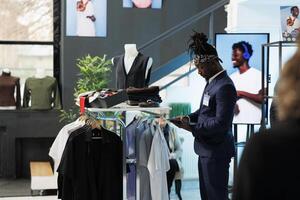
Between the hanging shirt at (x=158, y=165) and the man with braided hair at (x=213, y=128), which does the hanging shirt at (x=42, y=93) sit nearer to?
the hanging shirt at (x=158, y=165)

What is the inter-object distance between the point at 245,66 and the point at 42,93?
3091 mm

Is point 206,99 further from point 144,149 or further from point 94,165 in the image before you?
point 94,165

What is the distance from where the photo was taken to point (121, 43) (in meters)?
7.77

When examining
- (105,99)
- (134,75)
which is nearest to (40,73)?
(134,75)

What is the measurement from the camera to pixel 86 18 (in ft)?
25.1

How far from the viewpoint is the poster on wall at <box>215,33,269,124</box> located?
5.48m

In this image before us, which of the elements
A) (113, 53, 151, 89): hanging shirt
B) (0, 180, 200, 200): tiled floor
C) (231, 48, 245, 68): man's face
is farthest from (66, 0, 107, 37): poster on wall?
(231, 48, 245, 68): man's face

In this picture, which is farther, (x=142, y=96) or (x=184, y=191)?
(x=184, y=191)

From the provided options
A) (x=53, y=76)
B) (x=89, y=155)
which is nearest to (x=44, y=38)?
(x=53, y=76)

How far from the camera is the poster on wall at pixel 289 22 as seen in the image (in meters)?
5.39

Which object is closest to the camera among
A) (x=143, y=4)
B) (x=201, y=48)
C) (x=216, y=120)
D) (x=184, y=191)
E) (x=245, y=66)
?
(x=216, y=120)

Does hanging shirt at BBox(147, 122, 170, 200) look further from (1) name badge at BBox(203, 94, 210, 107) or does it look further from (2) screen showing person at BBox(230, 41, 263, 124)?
(2) screen showing person at BBox(230, 41, 263, 124)

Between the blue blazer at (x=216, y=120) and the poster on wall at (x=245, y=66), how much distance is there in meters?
2.09

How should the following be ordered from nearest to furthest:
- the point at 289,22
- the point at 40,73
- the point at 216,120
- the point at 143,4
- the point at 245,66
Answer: the point at 216,120
the point at 289,22
the point at 245,66
the point at 40,73
the point at 143,4
